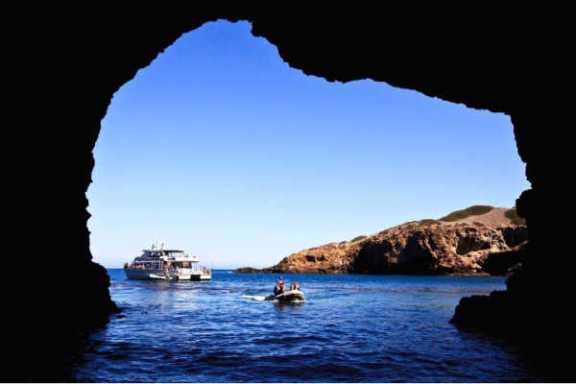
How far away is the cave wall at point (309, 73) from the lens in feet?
42.5

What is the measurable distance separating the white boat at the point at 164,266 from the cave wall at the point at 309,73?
5040 centimetres

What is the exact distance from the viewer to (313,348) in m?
13.0

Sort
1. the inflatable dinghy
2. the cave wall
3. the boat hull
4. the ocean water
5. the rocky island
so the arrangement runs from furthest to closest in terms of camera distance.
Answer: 1. the rocky island
2. the boat hull
3. the inflatable dinghy
4. the cave wall
5. the ocean water

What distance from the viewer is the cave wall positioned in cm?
1297

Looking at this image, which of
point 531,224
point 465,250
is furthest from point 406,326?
point 465,250

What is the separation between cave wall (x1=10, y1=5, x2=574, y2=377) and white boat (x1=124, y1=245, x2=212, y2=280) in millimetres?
50399

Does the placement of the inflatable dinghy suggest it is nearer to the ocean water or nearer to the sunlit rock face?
the ocean water

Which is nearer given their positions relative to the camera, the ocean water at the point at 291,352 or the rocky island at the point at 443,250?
the ocean water at the point at 291,352

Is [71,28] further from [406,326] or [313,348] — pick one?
[406,326]

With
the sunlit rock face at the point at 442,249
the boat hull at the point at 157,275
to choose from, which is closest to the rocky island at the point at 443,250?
the sunlit rock face at the point at 442,249

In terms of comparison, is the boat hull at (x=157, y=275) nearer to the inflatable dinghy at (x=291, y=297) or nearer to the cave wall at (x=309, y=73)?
the inflatable dinghy at (x=291, y=297)

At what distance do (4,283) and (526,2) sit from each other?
1556cm

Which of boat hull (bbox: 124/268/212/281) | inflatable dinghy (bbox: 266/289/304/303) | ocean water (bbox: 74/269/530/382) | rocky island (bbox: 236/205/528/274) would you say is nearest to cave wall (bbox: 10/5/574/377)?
ocean water (bbox: 74/269/530/382)

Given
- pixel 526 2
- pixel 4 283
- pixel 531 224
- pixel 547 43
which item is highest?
pixel 526 2
